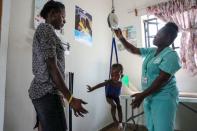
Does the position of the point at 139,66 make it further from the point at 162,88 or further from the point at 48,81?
the point at 48,81

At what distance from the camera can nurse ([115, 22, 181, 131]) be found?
1.25 meters

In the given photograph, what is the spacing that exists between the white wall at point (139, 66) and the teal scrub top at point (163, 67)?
1747 mm

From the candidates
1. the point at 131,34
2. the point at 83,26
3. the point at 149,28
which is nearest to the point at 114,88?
the point at 83,26

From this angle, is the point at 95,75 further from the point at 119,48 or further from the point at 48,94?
the point at 48,94

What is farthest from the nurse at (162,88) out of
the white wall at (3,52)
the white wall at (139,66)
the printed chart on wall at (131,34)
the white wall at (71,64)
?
the printed chart on wall at (131,34)

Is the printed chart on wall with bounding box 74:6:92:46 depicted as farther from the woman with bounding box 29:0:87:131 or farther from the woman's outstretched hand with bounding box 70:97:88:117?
the woman's outstretched hand with bounding box 70:97:88:117

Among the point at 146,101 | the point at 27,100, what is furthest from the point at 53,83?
the point at 27,100

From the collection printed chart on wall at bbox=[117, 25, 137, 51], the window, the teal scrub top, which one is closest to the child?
printed chart on wall at bbox=[117, 25, 137, 51]

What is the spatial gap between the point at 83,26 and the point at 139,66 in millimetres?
1266

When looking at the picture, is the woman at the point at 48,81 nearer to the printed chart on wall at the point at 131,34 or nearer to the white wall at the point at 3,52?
the white wall at the point at 3,52

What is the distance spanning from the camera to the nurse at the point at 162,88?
1.25m

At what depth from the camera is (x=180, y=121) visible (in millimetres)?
2861

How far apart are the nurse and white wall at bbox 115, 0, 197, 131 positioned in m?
1.74

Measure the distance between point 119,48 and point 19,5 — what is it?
7.07ft
